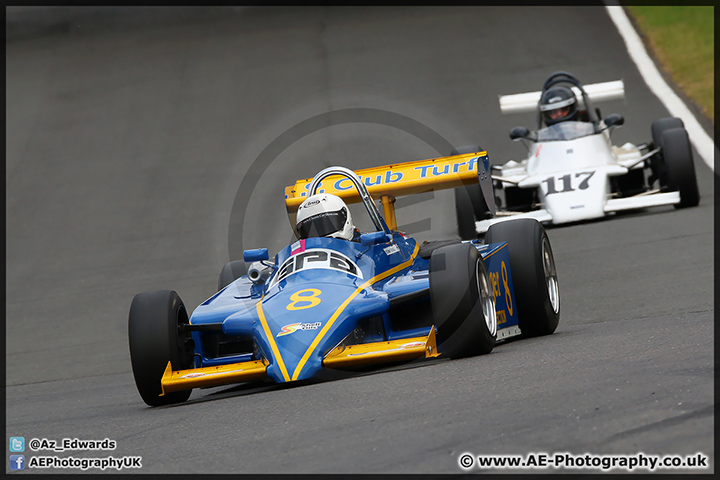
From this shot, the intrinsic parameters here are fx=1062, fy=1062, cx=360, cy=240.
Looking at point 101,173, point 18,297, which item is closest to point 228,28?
point 101,173

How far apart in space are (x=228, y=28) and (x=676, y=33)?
1409 cm

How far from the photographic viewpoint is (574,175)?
47.0 feet

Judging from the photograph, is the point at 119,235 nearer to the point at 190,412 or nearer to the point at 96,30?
the point at 190,412

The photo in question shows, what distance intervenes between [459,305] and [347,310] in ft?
2.48

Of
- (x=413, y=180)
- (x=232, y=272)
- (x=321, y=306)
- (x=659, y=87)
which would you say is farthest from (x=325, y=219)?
(x=659, y=87)

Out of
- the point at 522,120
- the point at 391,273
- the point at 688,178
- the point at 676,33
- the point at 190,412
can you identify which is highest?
the point at 676,33

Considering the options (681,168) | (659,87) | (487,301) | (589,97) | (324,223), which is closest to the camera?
(487,301)

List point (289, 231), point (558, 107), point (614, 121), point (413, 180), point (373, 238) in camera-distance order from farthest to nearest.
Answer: point (289, 231)
point (558, 107)
point (614, 121)
point (413, 180)
point (373, 238)

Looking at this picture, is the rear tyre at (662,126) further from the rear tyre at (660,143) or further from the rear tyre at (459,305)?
the rear tyre at (459,305)

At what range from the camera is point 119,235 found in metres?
17.5

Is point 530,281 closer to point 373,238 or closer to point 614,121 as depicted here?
point 373,238

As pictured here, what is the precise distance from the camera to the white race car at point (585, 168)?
1411 centimetres

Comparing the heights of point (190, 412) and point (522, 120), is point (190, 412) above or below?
below

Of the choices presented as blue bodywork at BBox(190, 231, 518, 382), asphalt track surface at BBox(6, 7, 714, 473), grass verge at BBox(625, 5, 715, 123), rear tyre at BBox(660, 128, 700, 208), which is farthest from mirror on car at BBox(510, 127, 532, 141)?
blue bodywork at BBox(190, 231, 518, 382)
